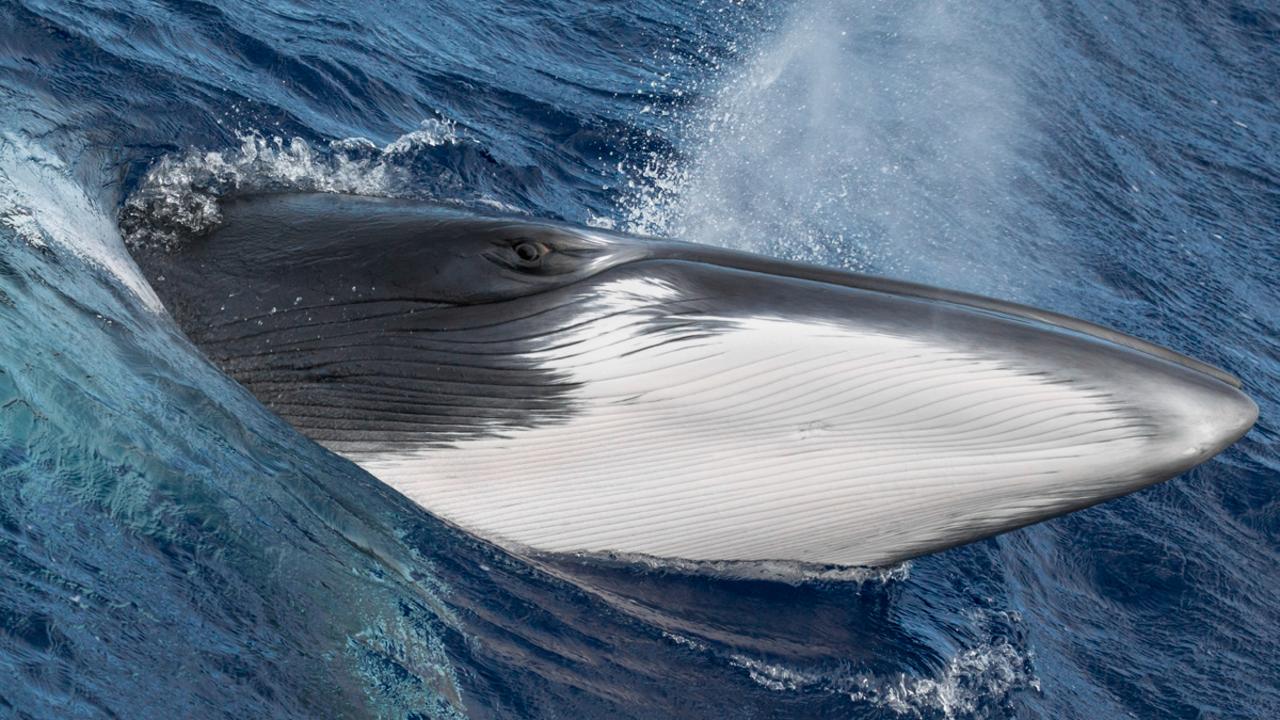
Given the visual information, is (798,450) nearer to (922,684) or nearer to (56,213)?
(922,684)

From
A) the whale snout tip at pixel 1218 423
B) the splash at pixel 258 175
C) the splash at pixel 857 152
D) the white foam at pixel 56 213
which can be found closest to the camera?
the whale snout tip at pixel 1218 423

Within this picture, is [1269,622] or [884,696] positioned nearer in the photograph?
[884,696]

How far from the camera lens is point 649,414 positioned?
4660mm

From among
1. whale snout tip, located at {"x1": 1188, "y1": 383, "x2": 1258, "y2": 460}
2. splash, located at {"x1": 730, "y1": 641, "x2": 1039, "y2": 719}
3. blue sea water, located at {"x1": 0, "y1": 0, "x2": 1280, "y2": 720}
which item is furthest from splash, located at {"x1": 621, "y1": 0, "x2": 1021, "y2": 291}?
whale snout tip, located at {"x1": 1188, "y1": 383, "x2": 1258, "y2": 460}

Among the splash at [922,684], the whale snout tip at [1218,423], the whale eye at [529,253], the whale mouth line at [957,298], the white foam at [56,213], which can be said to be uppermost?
the white foam at [56,213]

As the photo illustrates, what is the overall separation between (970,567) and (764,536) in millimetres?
1742

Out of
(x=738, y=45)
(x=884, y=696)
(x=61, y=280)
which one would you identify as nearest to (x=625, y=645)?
(x=884, y=696)

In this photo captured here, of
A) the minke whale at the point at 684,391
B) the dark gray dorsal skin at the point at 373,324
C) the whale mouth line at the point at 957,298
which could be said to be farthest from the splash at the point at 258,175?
the whale mouth line at the point at 957,298

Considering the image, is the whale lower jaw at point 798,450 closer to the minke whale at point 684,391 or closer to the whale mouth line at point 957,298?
the minke whale at point 684,391

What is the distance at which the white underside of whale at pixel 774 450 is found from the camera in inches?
172

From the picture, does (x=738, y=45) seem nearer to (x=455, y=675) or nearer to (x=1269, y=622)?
(x=1269, y=622)

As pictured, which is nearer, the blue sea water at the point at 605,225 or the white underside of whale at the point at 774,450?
the blue sea water at the point at 605,225

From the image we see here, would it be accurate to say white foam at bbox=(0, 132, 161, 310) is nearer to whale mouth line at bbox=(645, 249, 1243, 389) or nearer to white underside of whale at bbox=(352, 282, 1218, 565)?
white underside of whale at bbox=(352, 282, 1218, 565)

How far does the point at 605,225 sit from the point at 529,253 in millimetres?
4126
